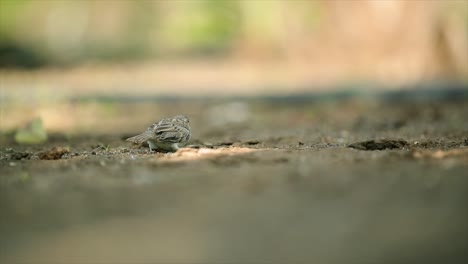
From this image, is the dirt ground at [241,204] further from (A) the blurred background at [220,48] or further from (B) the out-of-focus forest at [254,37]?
(B) the out-of-focus forest at [254,37]

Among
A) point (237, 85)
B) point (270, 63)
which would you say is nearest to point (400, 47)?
point (237, 85)

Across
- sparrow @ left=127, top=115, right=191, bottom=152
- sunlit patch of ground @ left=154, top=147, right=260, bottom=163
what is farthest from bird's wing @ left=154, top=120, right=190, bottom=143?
sunlit patch of ground @ left=154, top=147, right=260, bottom=163

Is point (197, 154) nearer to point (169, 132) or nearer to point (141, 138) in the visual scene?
point (169, 132)

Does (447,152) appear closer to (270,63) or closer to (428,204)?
(428,204)

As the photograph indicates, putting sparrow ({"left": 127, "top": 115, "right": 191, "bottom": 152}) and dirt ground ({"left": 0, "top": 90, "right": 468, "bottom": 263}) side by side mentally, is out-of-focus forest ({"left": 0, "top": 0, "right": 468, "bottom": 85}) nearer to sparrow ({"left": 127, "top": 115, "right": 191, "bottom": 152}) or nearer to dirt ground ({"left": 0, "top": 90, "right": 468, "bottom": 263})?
dirt ground ({"left": 0, "top": 90, "right": 468, "bottom": 263})

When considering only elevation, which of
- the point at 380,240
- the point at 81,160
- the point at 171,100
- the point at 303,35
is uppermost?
the point at 303,35

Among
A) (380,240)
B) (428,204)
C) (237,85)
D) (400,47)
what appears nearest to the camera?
(380,240)

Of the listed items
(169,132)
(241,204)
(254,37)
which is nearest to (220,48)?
(254,37)
